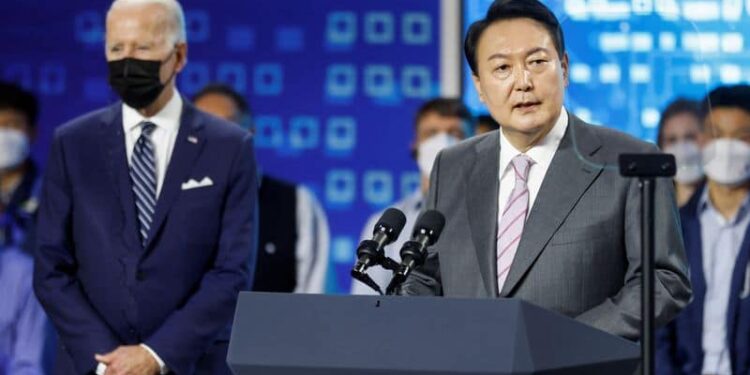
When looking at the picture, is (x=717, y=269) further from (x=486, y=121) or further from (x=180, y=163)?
(x=180, y=163)

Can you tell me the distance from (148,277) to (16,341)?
2223 millimetres

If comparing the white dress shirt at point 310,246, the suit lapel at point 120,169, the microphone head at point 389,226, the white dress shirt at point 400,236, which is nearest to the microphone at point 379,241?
the microphone head at point 389,226

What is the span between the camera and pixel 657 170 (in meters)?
2.63

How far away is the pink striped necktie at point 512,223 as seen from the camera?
314 cm

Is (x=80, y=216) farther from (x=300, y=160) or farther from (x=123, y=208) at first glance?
(x=300, y=160)

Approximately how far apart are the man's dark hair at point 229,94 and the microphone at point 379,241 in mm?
3567

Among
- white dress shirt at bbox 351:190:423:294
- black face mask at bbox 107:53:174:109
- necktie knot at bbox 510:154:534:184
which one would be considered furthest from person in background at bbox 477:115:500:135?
necktie knot at bbox 510:154:534:184

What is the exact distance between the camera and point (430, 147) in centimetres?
625

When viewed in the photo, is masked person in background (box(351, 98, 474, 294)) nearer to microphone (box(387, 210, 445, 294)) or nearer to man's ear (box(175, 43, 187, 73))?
man's ear (box(175, 43, 187, 73))

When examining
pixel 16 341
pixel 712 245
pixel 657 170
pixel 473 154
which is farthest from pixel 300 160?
pixel 657 170

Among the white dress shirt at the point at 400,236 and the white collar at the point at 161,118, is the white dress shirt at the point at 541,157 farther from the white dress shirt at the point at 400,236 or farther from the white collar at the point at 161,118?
the white dress shirt at the point at 400,236

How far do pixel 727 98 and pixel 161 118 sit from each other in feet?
5.43

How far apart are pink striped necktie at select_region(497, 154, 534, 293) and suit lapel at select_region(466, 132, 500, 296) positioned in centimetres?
2

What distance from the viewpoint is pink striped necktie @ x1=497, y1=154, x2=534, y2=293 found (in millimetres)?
3141
